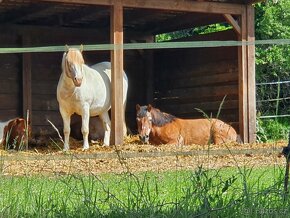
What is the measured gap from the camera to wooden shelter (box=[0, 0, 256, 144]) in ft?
50.8

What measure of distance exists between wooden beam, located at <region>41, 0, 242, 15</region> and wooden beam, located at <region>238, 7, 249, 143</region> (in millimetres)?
320

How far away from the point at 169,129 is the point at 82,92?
1.68 meters

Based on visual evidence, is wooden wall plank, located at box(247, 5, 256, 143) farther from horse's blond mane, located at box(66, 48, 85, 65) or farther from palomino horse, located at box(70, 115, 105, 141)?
horse's blond mane, located at box(66, 48, 85, 65)

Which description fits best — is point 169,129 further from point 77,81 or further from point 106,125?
point 77,81

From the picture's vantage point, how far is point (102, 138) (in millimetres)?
16812

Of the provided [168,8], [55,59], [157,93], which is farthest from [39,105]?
[168,8]

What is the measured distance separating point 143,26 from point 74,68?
4732mm

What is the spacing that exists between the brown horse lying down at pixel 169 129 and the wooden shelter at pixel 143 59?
692 millimetres

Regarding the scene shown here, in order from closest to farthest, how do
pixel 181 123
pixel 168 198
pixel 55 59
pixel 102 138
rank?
pixel 168 198
pixel 181 123
pixel 102 138
pixel 55 59

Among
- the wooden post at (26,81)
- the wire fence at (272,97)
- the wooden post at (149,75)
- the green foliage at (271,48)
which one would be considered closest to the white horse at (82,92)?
the wooden post at (26,81)

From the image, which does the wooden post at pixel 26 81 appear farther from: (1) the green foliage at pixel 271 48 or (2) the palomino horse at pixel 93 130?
(1) the green foliage at pixel 271 48

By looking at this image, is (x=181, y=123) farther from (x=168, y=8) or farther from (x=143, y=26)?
(x=143, y=26)

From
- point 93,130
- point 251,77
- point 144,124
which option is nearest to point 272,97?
point 251,77

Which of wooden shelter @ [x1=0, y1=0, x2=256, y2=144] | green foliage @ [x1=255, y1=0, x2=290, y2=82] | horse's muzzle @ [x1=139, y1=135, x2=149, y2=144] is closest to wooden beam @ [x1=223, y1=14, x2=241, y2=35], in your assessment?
wooden shelter @ [x1=0, y1=0, x2=256, y2=144]
